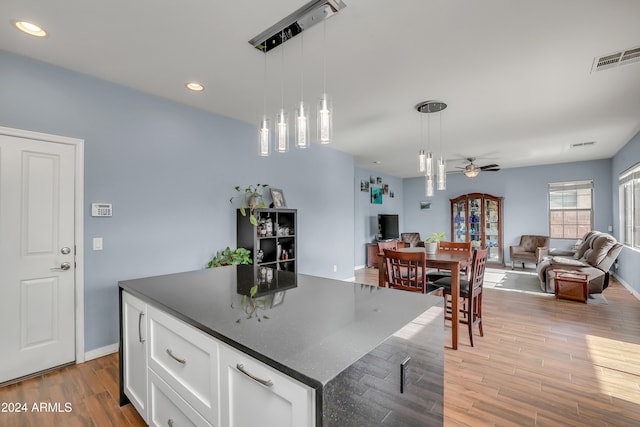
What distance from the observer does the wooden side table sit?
167 inches

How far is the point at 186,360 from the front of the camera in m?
1.28

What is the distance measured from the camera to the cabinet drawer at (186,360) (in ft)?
3.66

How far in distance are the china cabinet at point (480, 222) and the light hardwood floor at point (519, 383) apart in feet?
14.7

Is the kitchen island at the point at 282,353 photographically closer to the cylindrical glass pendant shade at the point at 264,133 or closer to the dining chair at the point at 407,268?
the cylindrical glass pendant shade at the point at 264,133

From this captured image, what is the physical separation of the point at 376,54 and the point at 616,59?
197 centimetres

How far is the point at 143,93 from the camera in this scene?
3.02 m

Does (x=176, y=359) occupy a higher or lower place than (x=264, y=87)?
lower

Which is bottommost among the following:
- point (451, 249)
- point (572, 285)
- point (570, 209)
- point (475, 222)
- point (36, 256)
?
point (572, 285)

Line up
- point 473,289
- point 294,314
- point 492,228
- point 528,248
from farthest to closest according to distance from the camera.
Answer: point 492,228
point 528,248
point 473,289
point 294,314

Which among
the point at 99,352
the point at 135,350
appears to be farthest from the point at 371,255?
the point at 135,350

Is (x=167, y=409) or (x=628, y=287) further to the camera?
(x=628, y=287)

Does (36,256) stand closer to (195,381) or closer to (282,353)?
(195,381)

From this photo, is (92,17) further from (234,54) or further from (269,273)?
(269,273)

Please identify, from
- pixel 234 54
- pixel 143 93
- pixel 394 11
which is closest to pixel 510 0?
pixel 394 11
